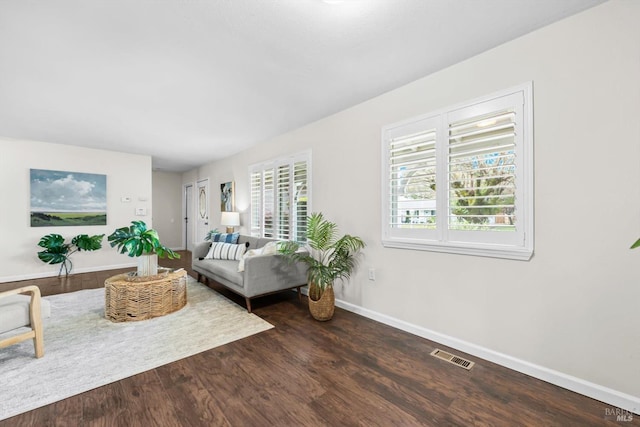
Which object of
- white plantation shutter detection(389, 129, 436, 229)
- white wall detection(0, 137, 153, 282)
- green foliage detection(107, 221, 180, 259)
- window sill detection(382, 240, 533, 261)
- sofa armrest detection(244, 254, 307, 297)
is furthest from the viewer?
white wall detection(0, 137, 153, 282)

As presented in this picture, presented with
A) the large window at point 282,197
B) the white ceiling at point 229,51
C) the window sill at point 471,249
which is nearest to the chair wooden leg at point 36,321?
the white ceiling at point 229,51

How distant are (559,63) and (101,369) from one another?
4058 mm

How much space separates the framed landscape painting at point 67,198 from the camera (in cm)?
492

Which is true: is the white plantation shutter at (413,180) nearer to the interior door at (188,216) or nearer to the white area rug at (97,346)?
the white area rug at (97,346)

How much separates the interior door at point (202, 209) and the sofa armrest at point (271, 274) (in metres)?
4.29

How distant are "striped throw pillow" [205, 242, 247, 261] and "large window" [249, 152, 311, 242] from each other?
0.64 m

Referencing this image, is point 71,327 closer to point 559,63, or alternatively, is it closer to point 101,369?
point 101,369

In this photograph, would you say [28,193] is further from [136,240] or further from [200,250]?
[136,240]

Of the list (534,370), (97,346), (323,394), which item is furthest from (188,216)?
(534,370)

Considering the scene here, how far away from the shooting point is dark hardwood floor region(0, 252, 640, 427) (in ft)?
5.16

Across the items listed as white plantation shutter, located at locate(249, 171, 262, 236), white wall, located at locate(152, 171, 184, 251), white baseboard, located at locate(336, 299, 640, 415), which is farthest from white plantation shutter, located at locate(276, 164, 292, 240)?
white wall, located at locate(152, 171, 184, 251)

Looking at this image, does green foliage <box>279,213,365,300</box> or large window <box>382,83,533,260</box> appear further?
green foliage <box>279,213,365,300</box>

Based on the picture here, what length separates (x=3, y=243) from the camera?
466cm

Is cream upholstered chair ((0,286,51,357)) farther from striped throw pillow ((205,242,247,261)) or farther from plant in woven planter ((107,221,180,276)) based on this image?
striped throw pillow ((205,242,247,261))
